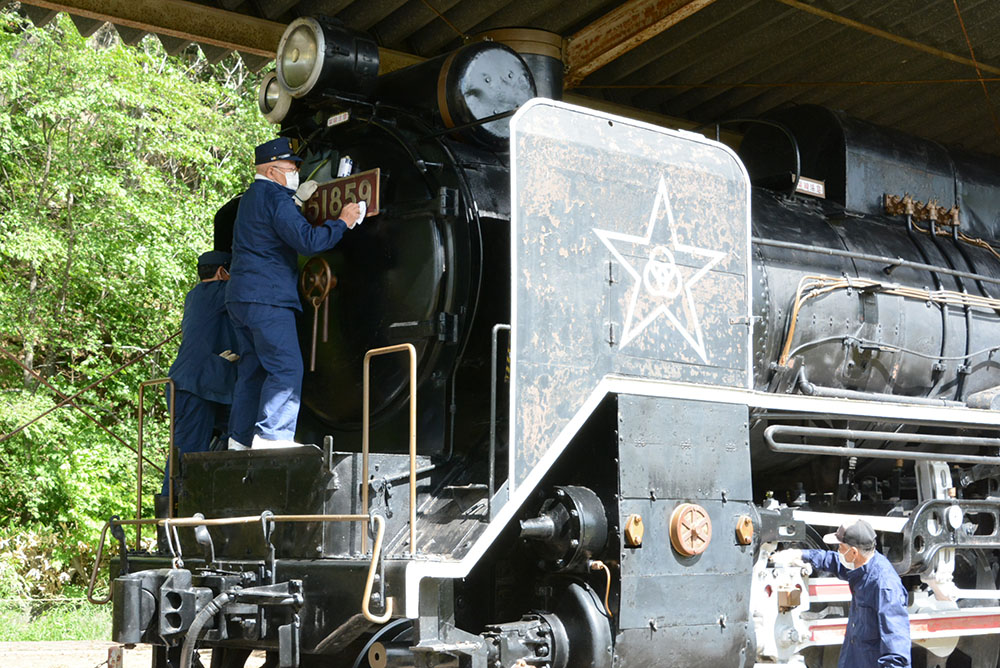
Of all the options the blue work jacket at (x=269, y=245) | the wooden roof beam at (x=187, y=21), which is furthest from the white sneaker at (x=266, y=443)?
the wooden roof beam at (x=187, y=21)

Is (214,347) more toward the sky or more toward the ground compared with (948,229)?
more toward the ground

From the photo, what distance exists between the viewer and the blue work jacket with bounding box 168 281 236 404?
20.1 feet

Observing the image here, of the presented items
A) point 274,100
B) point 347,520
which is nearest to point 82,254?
point 274,100

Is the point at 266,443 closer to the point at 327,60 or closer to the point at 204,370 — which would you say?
the point at 204,370

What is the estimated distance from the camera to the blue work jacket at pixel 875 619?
5.32 m

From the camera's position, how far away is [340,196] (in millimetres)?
5707

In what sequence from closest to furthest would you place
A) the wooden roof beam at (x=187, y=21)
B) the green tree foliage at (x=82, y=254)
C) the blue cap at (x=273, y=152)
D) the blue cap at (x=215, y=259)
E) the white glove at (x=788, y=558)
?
1. the white glove at (x=788, y=558)
2. the blue cap at (x=273, y=152)
3. the blue cap at (x=215, y=259)
4. the wooden roof beam at (x=187, y=21)
5. the green tree foliage at (x=82, y=254)

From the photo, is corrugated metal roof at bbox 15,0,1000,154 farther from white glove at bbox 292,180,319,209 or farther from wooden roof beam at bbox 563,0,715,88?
white glove at bbox 292,180,319,209

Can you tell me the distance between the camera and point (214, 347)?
6.27m

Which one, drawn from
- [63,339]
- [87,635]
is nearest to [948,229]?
[87,635]

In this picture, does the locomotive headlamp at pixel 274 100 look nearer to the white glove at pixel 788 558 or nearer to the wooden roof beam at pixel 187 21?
the wooden roof beam at pixel 187 21

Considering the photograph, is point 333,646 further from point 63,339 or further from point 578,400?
point 63,339

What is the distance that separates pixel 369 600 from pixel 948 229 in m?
4.77

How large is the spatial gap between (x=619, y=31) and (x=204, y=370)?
365 cm
